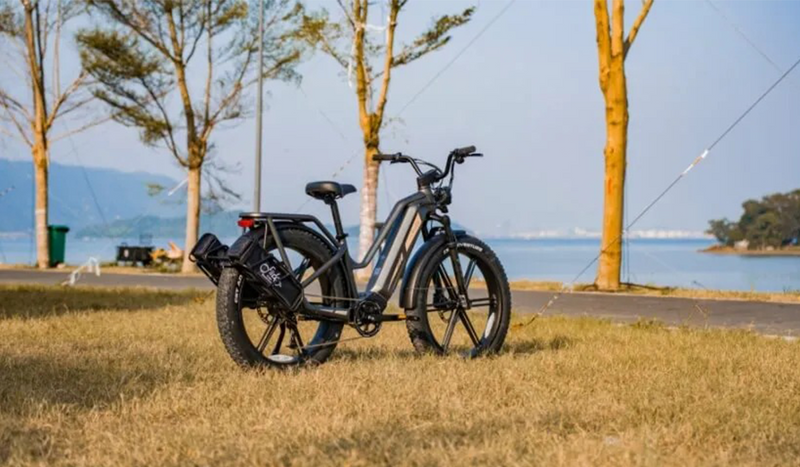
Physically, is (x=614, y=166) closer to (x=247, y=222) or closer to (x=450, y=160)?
(x=450, y=160)

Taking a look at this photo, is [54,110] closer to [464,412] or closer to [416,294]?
[416,294]

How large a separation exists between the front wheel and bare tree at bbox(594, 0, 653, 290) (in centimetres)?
1059

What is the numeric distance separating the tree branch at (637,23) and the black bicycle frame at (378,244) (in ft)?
39.5

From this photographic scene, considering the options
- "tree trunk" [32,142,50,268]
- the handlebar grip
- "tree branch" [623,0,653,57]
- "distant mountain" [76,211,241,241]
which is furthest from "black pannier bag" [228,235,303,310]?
"tree trunk" [32,142,50,268]

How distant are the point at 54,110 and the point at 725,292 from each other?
19742mm

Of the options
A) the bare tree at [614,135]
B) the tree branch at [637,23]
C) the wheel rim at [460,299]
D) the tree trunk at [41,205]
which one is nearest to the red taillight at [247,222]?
the wheel rim at [460,299]

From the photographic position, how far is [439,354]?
7648 mm

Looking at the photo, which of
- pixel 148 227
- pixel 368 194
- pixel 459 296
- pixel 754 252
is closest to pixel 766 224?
pixel 754 252

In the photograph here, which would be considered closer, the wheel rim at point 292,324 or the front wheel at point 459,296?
the wheel rim at point 292,324

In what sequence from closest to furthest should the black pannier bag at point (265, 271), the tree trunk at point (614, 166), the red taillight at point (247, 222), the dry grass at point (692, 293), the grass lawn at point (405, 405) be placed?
1. the grass lawn at point (405, 405)
2. the black pannier bag at point (265, 271)
3. the red taillight at point (247, 222)
4. the dry grass at point (692, 293)
5. the tree trunk at point (614, 166)

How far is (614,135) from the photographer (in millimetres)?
18578

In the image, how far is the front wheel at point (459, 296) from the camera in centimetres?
758

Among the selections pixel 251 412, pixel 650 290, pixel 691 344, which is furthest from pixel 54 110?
pixel 251 412

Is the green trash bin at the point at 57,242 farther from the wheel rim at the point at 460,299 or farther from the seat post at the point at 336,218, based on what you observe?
the seat post at the point at 336,218
